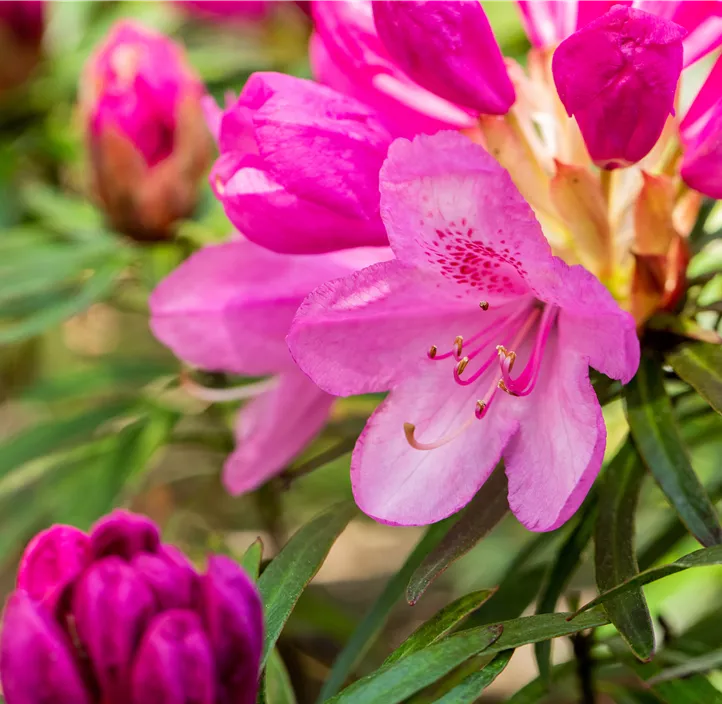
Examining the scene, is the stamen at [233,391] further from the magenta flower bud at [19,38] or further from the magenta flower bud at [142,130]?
the magenta flower bud at [19,38]

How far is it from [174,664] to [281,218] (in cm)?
27

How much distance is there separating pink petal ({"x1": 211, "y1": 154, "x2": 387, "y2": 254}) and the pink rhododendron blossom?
0.12 feet

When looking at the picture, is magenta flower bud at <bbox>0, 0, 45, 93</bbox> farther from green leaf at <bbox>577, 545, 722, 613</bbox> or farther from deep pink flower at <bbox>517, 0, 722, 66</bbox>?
green leaf at <bbox>577, 545, 722, 613</bbox>

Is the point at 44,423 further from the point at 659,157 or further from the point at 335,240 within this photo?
the point at 659,157

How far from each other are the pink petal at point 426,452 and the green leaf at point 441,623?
0.05 metres

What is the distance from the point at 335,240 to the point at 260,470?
280mm

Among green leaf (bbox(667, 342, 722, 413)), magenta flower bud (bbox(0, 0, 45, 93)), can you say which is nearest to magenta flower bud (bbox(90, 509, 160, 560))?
green leaf (bbox(667, 342, 722, 413))

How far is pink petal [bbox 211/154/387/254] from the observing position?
22.6 inches

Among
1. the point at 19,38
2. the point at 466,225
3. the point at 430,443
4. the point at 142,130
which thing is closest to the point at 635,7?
the point at 466,225

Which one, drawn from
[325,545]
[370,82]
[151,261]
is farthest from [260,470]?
[151,261]

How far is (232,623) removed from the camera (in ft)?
1.45

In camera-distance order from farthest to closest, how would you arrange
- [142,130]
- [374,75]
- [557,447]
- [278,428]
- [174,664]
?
[142,130] → [278,428] → [374,75] → [557,447] → [174,664]

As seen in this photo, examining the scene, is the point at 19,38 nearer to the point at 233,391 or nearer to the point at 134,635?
the point at 233,391

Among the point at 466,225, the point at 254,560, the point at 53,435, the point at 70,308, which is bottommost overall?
the point at 53,435
